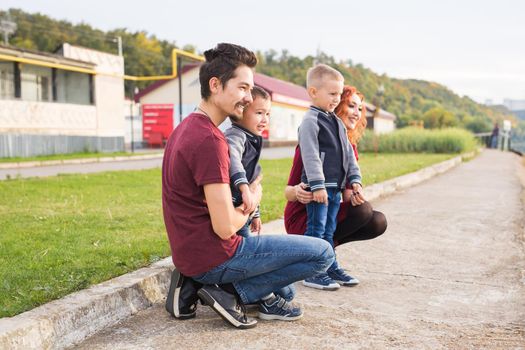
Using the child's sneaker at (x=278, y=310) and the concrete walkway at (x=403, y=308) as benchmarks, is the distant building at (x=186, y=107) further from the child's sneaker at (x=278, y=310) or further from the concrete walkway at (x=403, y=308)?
the child's sneaker at (x=278, y=310)

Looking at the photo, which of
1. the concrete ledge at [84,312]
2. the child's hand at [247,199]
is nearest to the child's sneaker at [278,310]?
the child's hand at [247,199]

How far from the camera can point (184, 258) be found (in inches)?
114

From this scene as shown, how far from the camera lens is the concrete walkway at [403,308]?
9.18 feet

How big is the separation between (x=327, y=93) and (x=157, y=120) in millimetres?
28361

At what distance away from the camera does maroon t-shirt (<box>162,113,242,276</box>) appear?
2.71 meters

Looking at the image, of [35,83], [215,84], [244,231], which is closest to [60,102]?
[35,83]

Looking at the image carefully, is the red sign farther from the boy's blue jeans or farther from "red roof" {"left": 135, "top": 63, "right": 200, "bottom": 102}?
the boy's blue jeans

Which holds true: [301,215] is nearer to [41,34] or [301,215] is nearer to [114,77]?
[114,77]

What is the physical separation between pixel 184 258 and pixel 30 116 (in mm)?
18969

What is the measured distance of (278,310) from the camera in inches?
123

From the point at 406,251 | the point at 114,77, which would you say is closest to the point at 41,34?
the point at 114,77

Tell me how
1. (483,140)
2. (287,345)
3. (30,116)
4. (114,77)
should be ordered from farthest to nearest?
(483,140)
(114,77)
(30,116)
(287,345)

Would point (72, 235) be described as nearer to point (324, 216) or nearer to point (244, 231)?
point (244, 231)

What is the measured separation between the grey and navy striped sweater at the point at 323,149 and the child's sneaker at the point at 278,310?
0.85 meters
